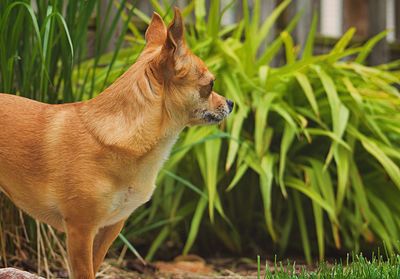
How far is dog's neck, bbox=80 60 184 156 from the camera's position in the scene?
2150 millimetres

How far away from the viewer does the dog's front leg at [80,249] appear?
2113mm

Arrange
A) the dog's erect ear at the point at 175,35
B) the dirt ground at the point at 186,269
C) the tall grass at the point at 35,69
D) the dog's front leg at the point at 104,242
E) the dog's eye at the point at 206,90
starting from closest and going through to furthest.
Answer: the dog's erect ear at the point at 175,35, the dog's eye at the point at 206,90, the dog's front leg at the point at 104,242, the tall grass at the point at 35,69, the dirt ground at the point at 186,269

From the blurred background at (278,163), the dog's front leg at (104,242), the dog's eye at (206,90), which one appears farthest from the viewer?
the blurred background at (278,163)

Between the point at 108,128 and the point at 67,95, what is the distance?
910mm

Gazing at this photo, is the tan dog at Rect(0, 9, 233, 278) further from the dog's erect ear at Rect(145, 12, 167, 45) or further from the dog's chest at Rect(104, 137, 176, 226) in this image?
the dog's erect ear at Rect(145, 12, 167, 45)

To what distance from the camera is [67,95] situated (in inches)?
119

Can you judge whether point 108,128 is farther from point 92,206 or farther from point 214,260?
point 214,260

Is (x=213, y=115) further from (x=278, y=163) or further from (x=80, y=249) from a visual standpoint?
(x=278, y=163)

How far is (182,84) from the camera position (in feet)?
7.18

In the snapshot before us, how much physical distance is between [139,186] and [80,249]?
251 mm

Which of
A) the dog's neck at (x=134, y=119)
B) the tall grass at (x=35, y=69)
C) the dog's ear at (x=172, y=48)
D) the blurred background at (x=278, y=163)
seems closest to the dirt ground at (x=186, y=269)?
the blurred background at (x=278, y=163)

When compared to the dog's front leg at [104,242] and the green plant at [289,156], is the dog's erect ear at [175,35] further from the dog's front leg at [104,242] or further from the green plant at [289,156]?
the green plant at [289,156]

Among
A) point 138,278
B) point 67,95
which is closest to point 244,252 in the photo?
point 138,278

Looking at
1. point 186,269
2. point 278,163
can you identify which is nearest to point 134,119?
point 186,269
